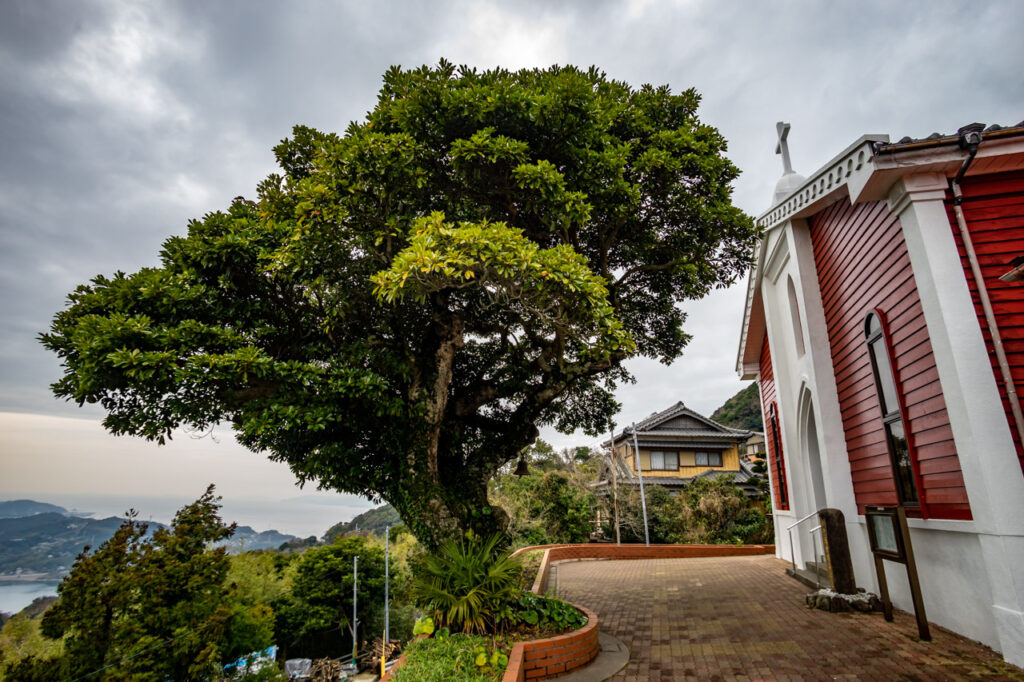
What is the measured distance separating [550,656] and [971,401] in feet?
16.6

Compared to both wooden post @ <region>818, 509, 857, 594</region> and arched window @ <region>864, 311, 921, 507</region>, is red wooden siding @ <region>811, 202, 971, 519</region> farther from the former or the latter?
wooden post @ <region>818, 509, 857, 594</region>

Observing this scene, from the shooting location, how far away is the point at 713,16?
8.64 metres

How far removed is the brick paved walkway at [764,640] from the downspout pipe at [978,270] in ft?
7.62

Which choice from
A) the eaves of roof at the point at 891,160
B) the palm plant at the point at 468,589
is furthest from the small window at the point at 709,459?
the palm plant at the point at 468,589

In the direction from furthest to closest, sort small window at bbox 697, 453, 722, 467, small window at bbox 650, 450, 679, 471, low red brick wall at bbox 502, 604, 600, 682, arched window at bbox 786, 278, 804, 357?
small window at bbox 697, 453, 722, 467
small window at bbox 650, 450, 679, 471
arched window at bbox 786, 278, 804, 357
low red brick wall at bbox 502, 604, 600, 682

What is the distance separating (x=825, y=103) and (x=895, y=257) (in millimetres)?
5622

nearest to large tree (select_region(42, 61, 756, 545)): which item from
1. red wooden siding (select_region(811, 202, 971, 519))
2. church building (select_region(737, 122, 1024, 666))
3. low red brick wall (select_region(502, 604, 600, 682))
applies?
red wooden siding (select_region(811, 202, 971, 519))

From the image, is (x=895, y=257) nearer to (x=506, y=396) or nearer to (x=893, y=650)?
(x=893, y=650)

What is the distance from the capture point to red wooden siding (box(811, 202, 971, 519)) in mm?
5523

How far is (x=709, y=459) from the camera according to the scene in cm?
3253

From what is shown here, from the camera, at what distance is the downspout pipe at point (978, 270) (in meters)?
4.82

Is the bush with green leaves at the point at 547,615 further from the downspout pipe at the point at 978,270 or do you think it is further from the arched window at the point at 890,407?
the downspout pipe at the point at 978,270

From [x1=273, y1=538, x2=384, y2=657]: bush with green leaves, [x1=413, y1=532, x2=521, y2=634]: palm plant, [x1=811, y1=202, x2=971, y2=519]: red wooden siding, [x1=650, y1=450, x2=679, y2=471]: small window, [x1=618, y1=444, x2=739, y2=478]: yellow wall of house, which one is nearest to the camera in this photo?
[x1=811, y1=202, x2=971, y2=519]: red wooden siding

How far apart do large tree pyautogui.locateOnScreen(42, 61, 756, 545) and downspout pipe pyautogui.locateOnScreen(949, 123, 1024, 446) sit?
3.26 m
